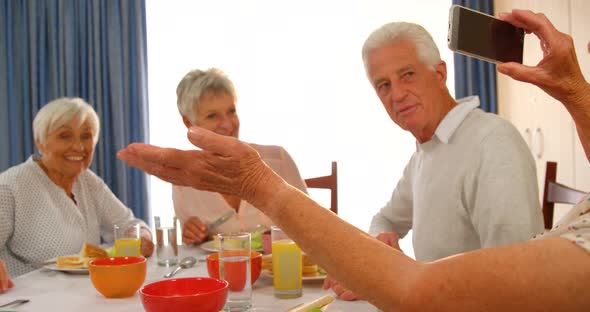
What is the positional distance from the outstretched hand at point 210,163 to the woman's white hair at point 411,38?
89 cm

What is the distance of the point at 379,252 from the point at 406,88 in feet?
3.23

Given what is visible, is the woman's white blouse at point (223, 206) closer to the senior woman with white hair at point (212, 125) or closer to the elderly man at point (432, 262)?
the senior woman with white hair at point (212, 125)

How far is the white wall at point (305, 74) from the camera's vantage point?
12.2 ft

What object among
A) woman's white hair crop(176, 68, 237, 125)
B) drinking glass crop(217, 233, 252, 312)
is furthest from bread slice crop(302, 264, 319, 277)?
woman's white hair crop(176, 68, 237, 125)

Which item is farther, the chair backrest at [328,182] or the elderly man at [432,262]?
the chair backrest at [328,182]

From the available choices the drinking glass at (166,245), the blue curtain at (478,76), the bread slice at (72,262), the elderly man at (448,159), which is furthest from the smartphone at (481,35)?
the blue curtain at (478,76)

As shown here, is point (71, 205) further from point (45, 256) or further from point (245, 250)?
point (245, 250)

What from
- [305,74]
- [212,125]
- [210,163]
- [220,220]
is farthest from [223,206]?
[305,74]

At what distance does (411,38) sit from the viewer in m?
1.57

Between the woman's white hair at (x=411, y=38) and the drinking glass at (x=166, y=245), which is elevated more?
the woman's white hair at (x=411, y=38)

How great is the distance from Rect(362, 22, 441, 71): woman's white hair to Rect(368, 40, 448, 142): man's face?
1 cm

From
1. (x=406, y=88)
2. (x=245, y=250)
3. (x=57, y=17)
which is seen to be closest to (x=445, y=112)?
(x=406, y=88)

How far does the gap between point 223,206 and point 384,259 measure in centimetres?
167

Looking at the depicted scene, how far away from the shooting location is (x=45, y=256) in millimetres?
2014
